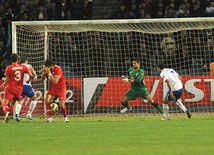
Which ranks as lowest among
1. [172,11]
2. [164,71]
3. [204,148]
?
[204,148]

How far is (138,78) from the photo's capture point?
2355 cm

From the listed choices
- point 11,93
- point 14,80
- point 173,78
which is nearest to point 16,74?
point 14,80

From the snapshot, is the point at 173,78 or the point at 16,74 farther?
the point at 173,78

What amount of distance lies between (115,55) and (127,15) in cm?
257

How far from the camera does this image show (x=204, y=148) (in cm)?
1262

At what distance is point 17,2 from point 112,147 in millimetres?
18073

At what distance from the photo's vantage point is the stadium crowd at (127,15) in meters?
26.5

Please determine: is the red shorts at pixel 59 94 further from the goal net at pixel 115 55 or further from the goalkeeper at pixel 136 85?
the goal net at pixel 115 55

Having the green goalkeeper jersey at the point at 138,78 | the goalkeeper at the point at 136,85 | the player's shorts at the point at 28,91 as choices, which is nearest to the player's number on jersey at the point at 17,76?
the player's shorts at the point at 28,91

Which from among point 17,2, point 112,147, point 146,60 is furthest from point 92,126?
point 17,2

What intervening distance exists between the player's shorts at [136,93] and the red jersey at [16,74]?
3.78m

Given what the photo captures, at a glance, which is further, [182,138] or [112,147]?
[182,138]

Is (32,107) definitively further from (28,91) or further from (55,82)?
(55,82)

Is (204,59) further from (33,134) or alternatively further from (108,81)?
(33,134)
